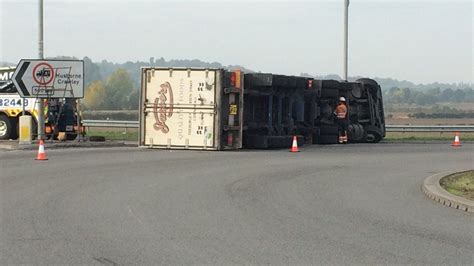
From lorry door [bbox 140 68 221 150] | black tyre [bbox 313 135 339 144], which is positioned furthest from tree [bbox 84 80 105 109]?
lorry door [bbox 140 68 221 150]

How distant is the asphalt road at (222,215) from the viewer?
8.33 meters

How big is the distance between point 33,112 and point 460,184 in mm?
18093

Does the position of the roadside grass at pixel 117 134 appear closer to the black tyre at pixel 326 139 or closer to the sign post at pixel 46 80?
the sign post at pixel 46 80

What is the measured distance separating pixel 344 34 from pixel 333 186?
2075 cm

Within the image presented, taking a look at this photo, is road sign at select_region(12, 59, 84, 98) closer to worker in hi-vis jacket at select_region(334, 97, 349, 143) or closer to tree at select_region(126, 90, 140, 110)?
worker in hi-vis jacket at select_region(334, 97, 349, 143)

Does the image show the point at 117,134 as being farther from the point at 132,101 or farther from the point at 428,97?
the point at 428,97

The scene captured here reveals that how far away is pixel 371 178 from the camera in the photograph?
1681 centimetres

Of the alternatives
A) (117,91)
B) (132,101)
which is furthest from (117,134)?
(117,91)

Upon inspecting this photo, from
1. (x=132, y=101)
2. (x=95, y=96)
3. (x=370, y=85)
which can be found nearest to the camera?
(x=370, y=85)

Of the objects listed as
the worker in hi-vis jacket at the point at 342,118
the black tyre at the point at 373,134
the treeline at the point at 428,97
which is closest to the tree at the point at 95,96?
the treeline at the point at 428,97

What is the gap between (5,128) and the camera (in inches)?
1147

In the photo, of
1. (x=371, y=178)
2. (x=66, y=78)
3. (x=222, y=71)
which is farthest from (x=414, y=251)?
(x=66, y=78)

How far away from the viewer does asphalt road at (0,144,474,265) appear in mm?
8328

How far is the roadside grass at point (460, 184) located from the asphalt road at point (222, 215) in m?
0.65
